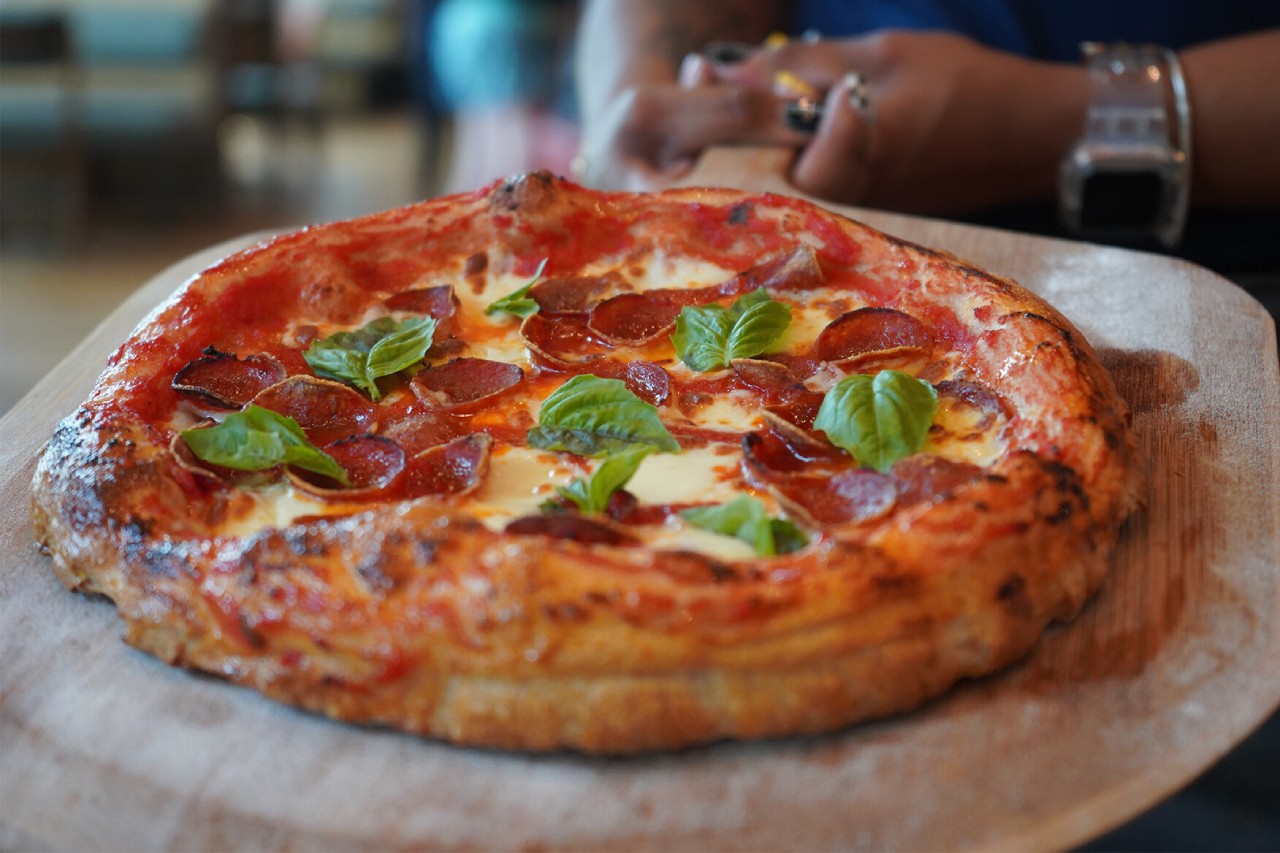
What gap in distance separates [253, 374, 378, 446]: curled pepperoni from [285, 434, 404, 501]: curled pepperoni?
10cm

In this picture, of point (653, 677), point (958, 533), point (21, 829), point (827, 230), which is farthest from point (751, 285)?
point (21, 829)

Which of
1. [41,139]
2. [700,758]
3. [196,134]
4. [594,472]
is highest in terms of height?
[594,472]

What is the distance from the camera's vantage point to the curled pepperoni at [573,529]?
144 cm

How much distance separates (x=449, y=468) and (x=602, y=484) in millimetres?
230

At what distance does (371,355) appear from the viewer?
6.28 ft

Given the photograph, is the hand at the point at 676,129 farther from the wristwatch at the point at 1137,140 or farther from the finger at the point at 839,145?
the wristwatch at the point at 1137,140

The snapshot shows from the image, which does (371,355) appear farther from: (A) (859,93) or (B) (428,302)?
(A) (859,93)

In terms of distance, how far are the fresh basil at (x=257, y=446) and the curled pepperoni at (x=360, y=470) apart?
14mm

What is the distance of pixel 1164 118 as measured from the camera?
9.18 feet

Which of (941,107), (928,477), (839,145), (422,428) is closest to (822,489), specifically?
(928,477)

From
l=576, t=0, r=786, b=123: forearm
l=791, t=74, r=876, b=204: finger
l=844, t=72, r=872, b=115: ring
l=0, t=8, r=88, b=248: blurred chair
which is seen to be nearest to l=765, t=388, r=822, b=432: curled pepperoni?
l=791, t=74, r=876, b=204: finger

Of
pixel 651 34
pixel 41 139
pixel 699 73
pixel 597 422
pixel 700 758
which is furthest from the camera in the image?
pixel 41 139

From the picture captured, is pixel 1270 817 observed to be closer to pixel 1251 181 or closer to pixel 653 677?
pixel 653 677

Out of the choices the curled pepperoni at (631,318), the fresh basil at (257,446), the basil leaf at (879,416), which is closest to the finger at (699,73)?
the curled pepperoni at (631,318)
